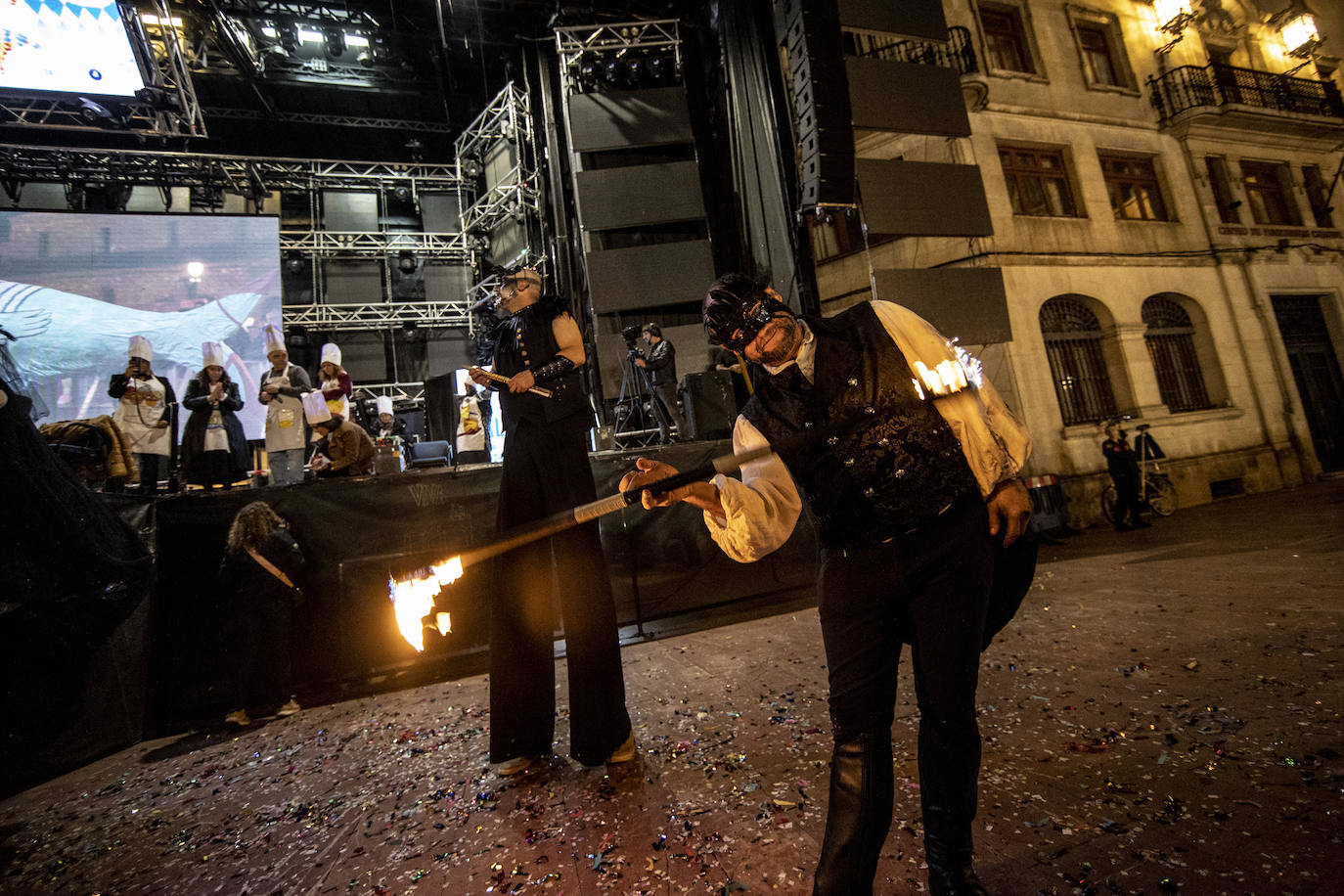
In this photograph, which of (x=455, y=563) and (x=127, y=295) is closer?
(x=455, y=563)

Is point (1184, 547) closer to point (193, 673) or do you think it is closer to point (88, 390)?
point (193, 673)

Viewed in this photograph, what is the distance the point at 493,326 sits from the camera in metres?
3.32

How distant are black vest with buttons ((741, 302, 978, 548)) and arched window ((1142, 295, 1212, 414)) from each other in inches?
659

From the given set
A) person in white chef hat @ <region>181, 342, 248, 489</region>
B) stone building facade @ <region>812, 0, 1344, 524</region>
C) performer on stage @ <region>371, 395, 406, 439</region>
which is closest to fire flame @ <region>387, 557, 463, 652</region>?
person in white chef hat @ <region>181, 342, 248, 489</region>

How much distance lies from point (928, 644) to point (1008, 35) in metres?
19.1

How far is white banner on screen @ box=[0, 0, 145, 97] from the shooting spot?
10.6 meters

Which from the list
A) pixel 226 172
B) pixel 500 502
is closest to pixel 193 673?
pixel 500 502

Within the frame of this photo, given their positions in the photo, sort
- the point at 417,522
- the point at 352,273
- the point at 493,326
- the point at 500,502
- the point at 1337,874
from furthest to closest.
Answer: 1. the point at 352,273
2. the point at 417,522
3. the point at 493,326
4. the point at 500,502
5. the point at 1337,874

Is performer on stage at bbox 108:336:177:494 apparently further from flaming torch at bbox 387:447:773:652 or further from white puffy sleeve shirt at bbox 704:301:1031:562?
white puffy sleeve shirt at bbox 704:301:1031:562

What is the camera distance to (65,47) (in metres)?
10.8

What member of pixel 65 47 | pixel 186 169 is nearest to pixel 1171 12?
pixel 65 47

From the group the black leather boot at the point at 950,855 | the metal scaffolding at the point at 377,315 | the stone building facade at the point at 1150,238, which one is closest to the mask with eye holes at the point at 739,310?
the black leather boot at the point at 950,855

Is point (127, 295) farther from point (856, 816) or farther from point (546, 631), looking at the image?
point (856, 816)

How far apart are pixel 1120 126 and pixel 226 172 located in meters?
23.7
